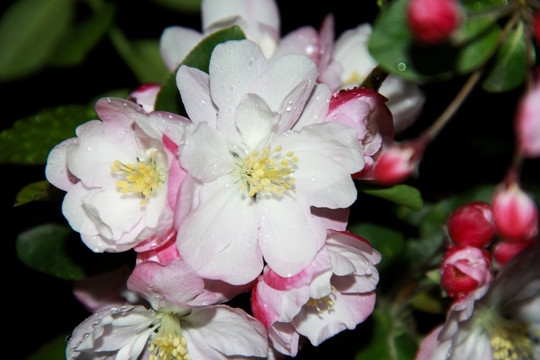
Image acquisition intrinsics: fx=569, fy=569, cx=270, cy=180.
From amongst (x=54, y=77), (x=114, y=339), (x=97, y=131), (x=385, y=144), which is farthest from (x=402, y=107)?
(x=54, y=77)

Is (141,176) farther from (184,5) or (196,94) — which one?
(184,5)

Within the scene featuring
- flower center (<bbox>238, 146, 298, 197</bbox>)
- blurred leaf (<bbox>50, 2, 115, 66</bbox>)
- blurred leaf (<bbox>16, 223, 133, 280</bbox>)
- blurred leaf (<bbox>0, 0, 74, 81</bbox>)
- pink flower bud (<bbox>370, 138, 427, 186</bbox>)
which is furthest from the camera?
blurred leaf (<bbox>0, 0, 74, 81</bbox>)

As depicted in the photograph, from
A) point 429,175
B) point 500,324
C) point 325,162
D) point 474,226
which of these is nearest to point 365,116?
point 325,162

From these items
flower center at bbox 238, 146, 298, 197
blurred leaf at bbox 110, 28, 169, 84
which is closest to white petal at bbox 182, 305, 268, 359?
flower center at bbox 238, 146, 298, 197

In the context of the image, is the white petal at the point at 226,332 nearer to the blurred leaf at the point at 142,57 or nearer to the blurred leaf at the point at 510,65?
the blurred leaf at the point at 510,65

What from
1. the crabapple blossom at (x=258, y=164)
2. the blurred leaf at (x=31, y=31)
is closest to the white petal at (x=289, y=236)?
the crabapple blossom at (x=258, y=164)

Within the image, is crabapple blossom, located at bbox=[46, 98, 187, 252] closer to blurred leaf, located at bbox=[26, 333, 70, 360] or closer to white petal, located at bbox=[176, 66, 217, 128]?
white petal, located at bbox=[176, 66, 217, 128]

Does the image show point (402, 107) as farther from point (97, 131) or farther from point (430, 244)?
point (97, 131)
